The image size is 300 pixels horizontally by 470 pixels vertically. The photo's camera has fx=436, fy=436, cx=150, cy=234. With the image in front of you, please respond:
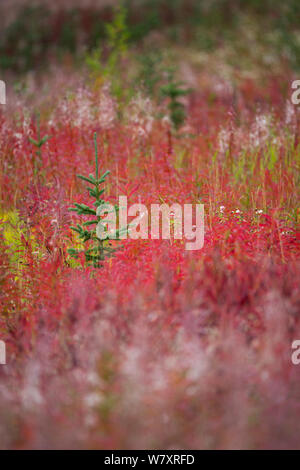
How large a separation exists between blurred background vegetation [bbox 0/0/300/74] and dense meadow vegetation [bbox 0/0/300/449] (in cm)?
1070

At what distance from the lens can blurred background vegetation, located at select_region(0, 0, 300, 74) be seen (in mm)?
16453

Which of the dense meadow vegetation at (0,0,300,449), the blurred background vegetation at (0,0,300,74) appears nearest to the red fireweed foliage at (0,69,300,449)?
the dense meadow vegetation at (0,0,300,449)

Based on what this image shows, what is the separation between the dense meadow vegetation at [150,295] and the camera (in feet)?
6.44

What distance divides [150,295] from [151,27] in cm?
1788

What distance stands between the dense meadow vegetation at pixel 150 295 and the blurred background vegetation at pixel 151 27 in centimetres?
1070

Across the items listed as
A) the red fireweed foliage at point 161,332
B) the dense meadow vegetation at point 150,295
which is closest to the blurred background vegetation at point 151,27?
the dense meadow vegetation at point 150,295

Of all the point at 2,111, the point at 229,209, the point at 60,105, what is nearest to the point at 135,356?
the point at 229,209

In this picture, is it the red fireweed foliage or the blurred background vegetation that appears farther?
the blurred background vegetation

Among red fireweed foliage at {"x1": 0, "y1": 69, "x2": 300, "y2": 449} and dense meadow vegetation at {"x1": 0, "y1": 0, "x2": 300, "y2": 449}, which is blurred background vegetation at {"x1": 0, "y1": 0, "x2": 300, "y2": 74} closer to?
dense meadow vegetation at {"x1": 0, "y1": 0, "x2": 300, "y2": 449}

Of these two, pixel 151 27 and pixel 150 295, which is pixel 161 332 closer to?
pixel 150 295

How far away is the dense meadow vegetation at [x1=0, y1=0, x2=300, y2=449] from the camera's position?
196cm

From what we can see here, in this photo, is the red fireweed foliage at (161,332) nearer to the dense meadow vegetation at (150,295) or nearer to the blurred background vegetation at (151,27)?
the dense meadow vegetation at (150,295)

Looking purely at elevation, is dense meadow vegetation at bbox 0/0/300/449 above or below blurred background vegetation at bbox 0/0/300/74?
below

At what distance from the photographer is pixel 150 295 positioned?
8.96 feet
